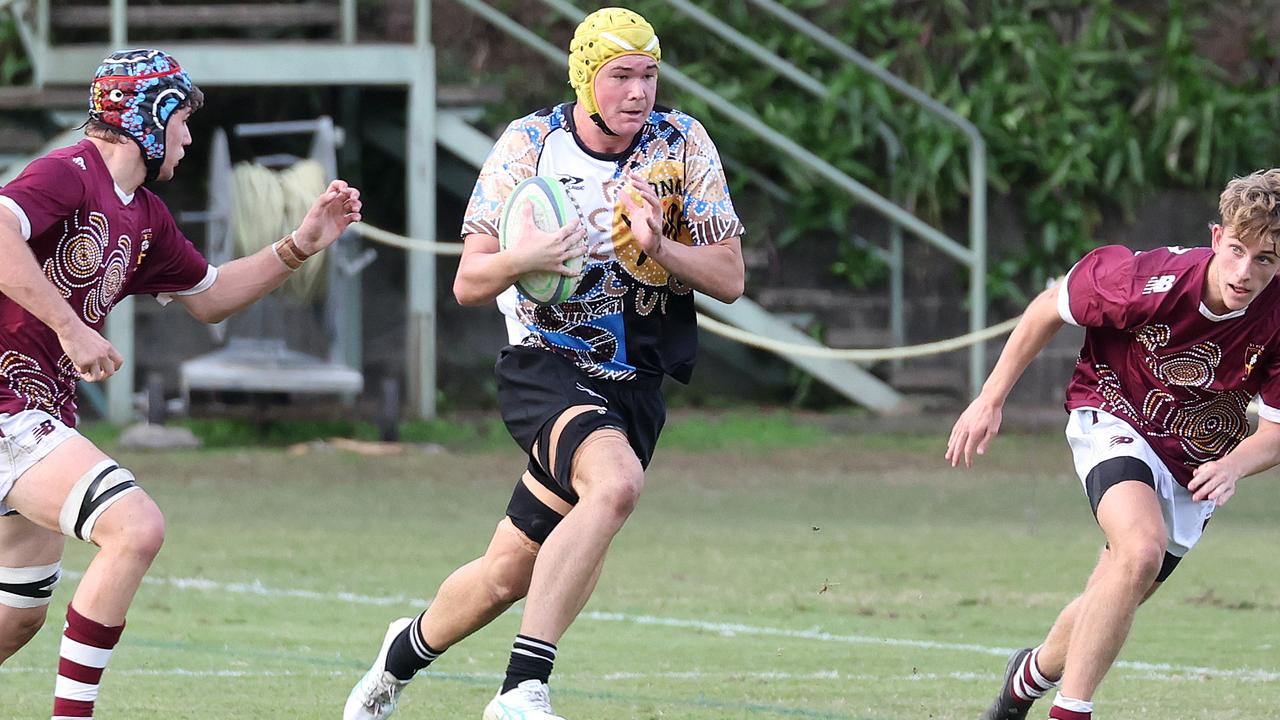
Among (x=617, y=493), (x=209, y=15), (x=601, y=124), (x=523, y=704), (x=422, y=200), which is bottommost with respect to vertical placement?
(x=422, y=200)

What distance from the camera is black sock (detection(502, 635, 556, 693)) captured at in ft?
19.5

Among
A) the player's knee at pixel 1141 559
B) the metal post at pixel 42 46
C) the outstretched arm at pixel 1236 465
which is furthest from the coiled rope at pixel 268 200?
the player's knee at pixel 1141 559

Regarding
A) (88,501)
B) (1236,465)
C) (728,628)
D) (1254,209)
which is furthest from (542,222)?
(728,628)

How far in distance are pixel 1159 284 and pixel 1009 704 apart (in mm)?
1444

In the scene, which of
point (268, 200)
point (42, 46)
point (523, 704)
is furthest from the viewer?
point (42, 46)

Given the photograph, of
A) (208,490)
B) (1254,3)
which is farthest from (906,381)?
(208,490)

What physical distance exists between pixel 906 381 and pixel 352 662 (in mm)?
11226

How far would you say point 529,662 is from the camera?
595 cm

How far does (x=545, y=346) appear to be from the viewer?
6559 mm

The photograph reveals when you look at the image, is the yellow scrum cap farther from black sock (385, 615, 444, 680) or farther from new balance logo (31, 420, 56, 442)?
new balance logo (31, 420, 56, 442)

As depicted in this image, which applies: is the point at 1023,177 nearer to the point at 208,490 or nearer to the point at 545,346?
the point at 208,490

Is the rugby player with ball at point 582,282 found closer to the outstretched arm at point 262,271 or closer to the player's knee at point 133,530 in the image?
the outstretched arm at point 262,271

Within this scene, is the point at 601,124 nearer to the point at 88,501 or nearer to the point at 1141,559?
the point at 88,501

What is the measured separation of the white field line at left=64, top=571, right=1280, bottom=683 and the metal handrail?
9219 millimetres
